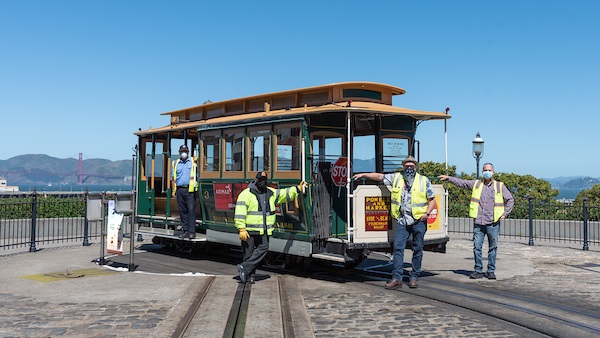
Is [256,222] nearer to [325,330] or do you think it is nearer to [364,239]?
[364,239]

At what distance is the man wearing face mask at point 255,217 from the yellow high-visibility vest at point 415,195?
5.16ft

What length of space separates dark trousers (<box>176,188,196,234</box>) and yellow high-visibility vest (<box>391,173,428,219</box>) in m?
5.08

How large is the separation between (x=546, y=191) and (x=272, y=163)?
19080 millimetres

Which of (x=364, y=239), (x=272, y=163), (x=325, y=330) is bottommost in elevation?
(x=325, y=330)

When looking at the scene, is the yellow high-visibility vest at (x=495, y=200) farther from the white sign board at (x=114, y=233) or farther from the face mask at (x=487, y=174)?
the white sign board at (x=114, y=233)

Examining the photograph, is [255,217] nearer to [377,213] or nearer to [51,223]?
[377,213]

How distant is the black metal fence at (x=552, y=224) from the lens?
17.5m

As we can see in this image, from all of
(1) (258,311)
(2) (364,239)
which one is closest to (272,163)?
(2) (364,239)

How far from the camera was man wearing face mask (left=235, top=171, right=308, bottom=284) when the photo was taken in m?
9.89

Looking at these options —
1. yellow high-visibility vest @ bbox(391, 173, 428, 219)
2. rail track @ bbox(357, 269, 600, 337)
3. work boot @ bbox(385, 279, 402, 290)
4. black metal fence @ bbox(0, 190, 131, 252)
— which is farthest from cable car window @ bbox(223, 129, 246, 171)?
black metal fence @ bbox(0, 190, 131, 252)

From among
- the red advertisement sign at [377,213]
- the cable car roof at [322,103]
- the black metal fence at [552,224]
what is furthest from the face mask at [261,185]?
the black metal fence at [552,224]

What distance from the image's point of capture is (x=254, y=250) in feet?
33.2

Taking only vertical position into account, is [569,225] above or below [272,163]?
below

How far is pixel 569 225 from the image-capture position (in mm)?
17656
